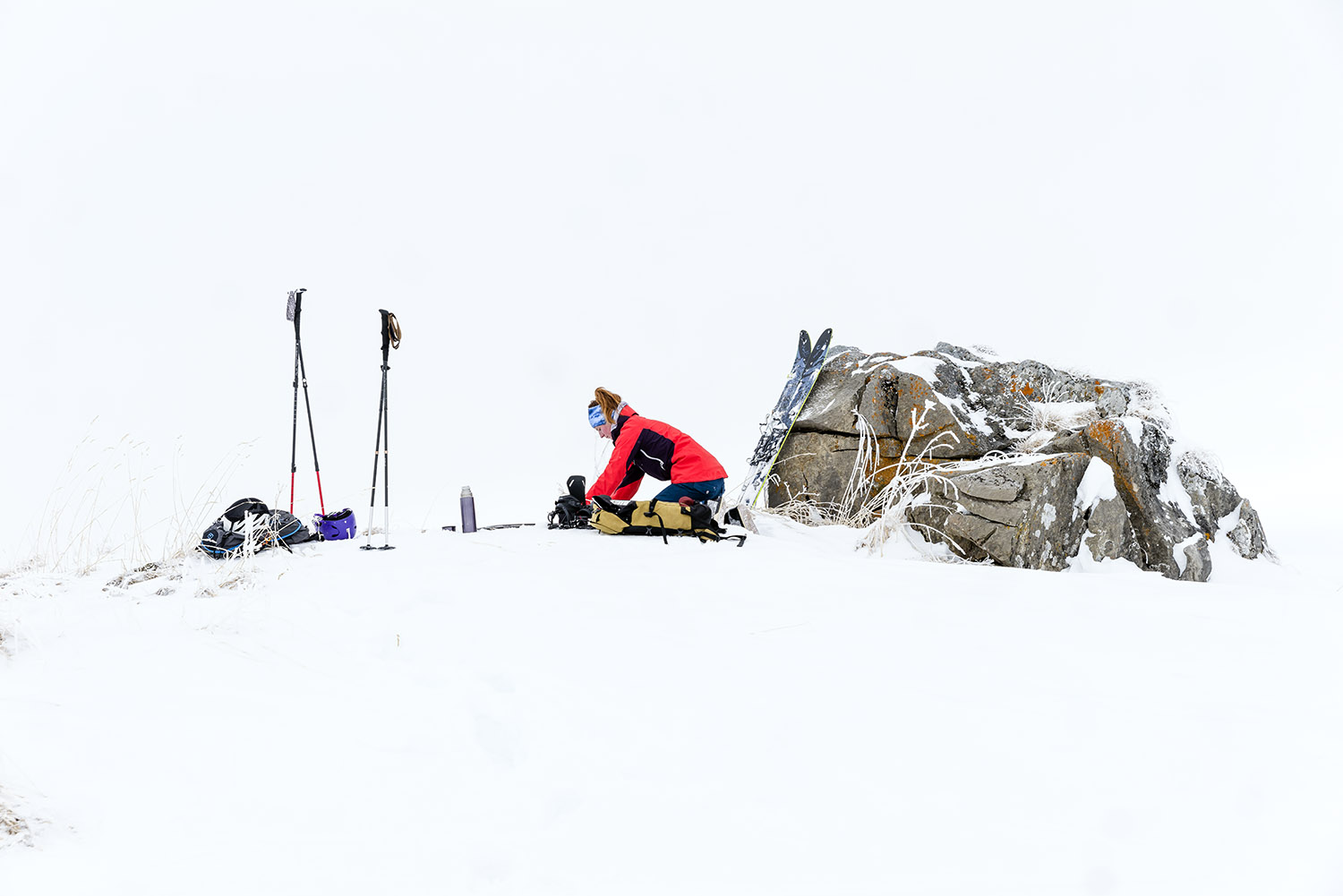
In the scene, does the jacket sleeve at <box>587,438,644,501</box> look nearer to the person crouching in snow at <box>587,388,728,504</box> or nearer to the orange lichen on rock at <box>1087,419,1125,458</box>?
the person crouching in snow at <box>587,388,728,504</box>

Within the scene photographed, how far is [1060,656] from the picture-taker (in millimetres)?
3373

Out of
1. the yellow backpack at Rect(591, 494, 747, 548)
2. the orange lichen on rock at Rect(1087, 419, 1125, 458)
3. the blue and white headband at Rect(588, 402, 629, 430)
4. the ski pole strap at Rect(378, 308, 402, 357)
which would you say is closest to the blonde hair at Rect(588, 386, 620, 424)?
the blue and white headband at Rect(588, 402, 629, 430)

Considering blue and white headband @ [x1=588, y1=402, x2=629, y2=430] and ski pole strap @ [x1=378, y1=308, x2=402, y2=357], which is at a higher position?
ski pole strap @ [x1=378, y1=308, x2=402, y2=357]

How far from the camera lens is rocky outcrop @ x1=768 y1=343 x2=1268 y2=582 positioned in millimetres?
6312

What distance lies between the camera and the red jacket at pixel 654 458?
249 inches

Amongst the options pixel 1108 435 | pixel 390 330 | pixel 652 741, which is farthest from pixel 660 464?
pixel 1108 435

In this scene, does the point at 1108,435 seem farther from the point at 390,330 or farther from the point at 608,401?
the point at 390,330

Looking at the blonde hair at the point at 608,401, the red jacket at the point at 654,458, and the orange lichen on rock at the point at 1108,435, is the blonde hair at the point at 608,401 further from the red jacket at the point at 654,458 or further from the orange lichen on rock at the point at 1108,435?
the orange lichen on rock at the point at 1108,435

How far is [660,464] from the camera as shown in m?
6.46

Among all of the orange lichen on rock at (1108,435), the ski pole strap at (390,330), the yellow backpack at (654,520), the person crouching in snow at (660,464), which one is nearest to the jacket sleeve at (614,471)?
the person crouching in snow at (660,464)

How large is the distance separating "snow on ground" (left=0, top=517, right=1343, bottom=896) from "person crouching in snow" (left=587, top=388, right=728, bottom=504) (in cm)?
227

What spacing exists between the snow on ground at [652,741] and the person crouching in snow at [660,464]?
227 centimetres

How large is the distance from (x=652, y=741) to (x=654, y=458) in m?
3.85

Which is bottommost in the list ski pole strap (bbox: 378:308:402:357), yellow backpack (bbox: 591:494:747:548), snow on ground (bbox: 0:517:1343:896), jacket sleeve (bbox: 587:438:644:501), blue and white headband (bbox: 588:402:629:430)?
snow on ground (bbox: 0:517:1343:896)
